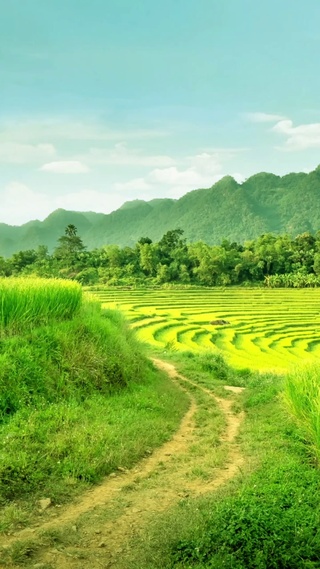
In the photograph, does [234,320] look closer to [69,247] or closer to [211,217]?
[69,247]

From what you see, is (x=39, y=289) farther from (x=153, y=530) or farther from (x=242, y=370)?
(x=242, y=370)

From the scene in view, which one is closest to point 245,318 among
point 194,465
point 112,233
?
point 194,465

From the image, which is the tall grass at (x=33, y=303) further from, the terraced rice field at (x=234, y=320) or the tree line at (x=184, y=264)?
the tree line at (x=184, y=264)

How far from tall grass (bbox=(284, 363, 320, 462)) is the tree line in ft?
163

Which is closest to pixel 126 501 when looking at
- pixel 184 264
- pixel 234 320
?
pixel 234 320

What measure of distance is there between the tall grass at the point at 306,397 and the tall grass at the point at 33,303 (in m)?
4.40

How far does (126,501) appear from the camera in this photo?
482 cm

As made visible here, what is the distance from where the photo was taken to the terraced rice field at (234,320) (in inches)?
1091

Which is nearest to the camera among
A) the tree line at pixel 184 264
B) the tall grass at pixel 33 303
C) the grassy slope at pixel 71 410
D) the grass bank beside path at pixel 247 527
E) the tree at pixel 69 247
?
the grass bank beside path at pixel 247 527

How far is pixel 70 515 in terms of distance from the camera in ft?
14.9

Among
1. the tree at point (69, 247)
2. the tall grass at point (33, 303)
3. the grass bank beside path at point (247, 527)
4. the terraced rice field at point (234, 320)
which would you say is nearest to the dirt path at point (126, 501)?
the grass bank beside path at point (247, 527)

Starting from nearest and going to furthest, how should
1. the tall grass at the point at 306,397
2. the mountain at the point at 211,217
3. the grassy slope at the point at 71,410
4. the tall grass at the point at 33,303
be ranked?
the grassy slope at the point at 71,410 → the tall grass at the point at 306,397 → the tall grass at the point at 33,303 → the mountain at the point at 211,217

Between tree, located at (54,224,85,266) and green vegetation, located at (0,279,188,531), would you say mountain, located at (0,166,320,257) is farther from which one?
green vegetation, located at (0,279,188,531)

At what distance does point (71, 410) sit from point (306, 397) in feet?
10.5
